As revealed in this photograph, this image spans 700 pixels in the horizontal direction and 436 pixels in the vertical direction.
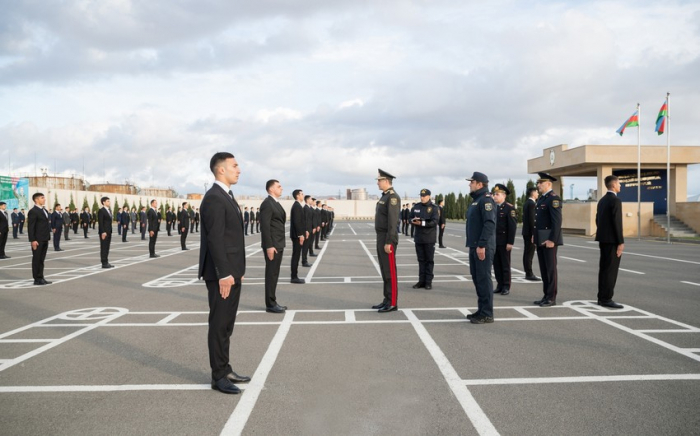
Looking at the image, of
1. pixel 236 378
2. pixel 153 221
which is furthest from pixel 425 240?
pixel 153 221

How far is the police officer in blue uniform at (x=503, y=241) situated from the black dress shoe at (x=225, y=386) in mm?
6220

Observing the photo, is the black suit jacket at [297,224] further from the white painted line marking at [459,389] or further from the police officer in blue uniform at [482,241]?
the white painted line marking at [459,389]

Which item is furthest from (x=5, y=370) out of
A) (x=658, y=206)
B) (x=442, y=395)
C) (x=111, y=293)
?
(x=658, y=206)

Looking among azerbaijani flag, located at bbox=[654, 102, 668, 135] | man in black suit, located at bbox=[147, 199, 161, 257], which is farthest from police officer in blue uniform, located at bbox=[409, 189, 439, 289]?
azerbaijani flag, located at bbox=[654, 102, 668, 135]

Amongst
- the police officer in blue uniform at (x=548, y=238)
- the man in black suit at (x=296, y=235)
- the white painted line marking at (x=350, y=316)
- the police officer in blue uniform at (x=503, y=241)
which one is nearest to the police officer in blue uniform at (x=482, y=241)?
the police officer in blue uniform at (x=548, y=238)

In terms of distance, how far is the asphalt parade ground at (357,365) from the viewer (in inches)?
138

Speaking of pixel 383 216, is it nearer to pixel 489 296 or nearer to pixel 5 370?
pixel 489 296

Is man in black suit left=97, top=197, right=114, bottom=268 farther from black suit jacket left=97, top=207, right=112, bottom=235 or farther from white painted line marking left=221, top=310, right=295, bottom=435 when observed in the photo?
white painted line marking left=221, top=310, right=295, bottom=435

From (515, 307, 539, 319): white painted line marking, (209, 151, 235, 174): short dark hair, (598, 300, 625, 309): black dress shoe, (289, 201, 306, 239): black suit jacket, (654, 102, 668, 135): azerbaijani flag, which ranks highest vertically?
(654, 102, 668, 135): azerbaijani flag

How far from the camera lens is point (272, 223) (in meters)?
8.31

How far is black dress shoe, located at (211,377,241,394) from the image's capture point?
408 centimetres

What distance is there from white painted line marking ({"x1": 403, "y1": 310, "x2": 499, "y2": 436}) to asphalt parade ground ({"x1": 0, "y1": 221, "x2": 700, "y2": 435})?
18 mm

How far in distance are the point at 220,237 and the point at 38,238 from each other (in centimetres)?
892

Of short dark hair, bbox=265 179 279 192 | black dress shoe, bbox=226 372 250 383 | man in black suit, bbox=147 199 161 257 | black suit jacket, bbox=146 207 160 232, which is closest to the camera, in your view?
black dress shoe, bbox=226 372 250 383
